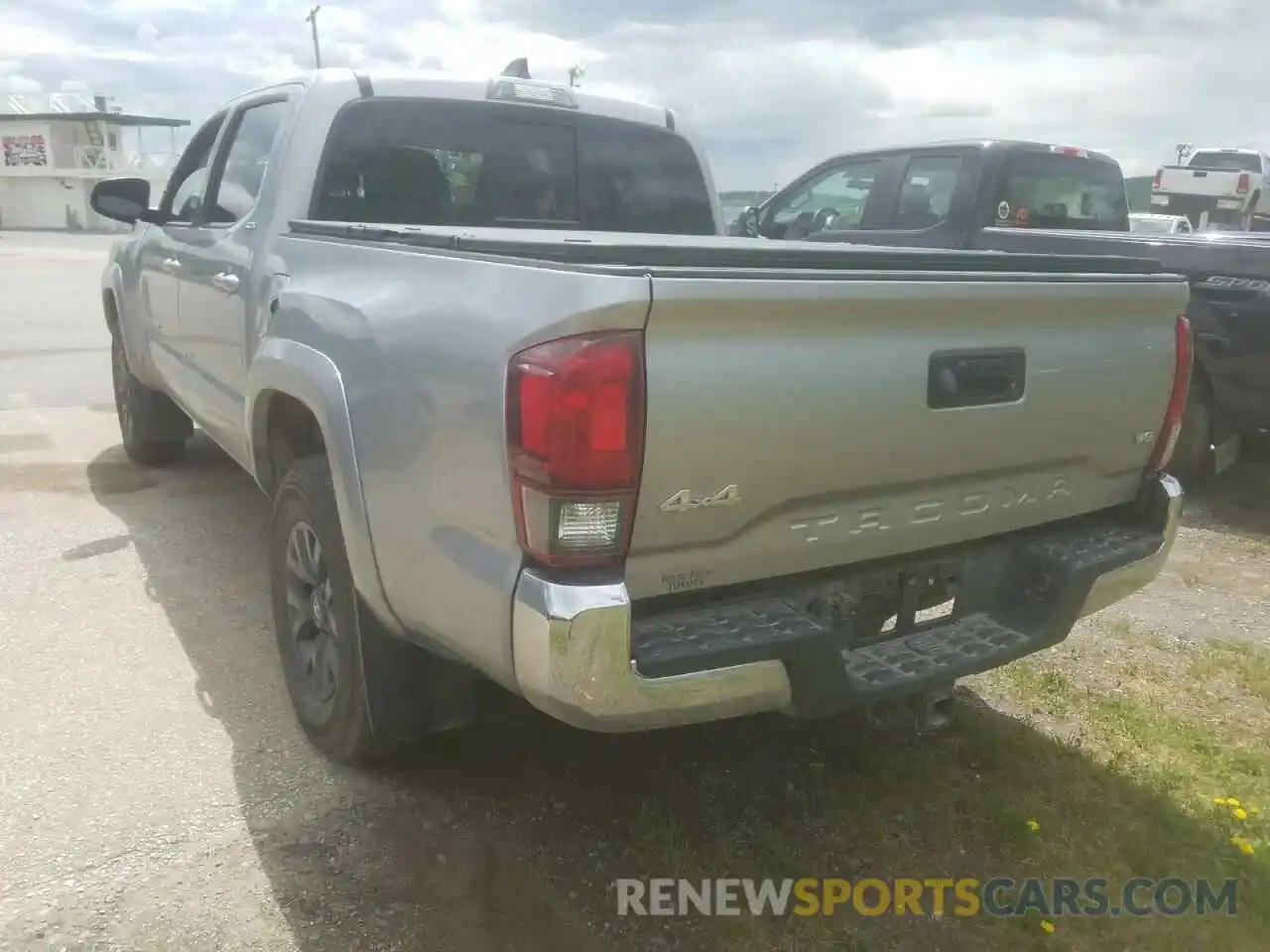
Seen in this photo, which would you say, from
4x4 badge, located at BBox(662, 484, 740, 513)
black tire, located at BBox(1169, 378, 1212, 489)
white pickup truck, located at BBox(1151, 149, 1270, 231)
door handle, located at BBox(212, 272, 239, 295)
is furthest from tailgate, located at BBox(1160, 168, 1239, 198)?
4x4 badge, located at BBox(662, 484, 740, 513)

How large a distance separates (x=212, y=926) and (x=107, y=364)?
8418 millimetres

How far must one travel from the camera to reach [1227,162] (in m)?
21.4

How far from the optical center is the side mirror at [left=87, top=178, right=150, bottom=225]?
182 inches

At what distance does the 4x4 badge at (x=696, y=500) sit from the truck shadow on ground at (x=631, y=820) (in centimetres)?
105

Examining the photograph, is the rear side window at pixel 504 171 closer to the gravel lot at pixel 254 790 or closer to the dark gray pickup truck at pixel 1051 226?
the gravel lot at pixel 254 790

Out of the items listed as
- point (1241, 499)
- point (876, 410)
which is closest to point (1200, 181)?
point (1241, 499)

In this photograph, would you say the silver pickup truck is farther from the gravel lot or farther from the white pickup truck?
the white pickup truck

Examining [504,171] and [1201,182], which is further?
[1201,182]

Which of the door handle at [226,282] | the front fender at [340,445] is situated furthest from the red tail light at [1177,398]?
the door handle at [226,282]

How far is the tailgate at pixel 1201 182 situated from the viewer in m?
20.4

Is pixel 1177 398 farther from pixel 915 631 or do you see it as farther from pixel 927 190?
pixel 927 190

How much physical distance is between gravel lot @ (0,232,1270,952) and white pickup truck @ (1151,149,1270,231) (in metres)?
18.5

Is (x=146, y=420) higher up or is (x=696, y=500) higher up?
(x=696, y=500)

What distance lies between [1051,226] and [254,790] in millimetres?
6735
